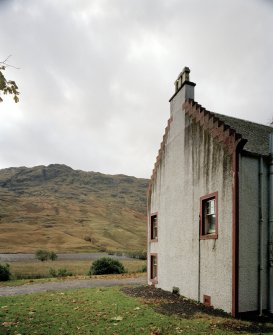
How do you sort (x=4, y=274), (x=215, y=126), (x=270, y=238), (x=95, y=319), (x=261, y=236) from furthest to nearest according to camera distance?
(x=4, y=274) < (x=215, y=126) < (x=270, y=238) < (x=261, y=236) < (x=95, y=319)

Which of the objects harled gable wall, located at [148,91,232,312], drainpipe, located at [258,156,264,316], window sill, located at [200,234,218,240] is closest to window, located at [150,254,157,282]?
harled gable wall, located at [148,91,232,312]

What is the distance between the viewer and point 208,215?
1549cm

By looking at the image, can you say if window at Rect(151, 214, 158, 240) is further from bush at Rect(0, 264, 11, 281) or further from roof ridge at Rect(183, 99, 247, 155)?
bush at Rect(0, 264, 11, 281)

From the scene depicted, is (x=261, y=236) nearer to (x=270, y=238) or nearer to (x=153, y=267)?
(x=270, y=238)

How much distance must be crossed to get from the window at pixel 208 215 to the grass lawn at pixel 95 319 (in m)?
3.81

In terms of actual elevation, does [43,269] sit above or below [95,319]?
below

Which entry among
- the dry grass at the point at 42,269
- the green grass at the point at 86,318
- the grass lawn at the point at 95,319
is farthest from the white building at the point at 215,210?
the dry grass at the point at 42,269

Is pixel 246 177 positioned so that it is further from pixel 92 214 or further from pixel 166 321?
pixel 92 214

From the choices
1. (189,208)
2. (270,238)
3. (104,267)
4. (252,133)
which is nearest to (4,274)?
(104,267)

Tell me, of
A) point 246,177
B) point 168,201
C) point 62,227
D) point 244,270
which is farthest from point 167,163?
point 62,227

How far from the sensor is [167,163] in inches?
826

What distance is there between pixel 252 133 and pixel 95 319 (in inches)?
457

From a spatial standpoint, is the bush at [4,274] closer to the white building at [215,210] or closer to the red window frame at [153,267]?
the red window frame at [153,267]

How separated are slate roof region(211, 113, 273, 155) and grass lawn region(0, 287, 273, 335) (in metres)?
7.15
